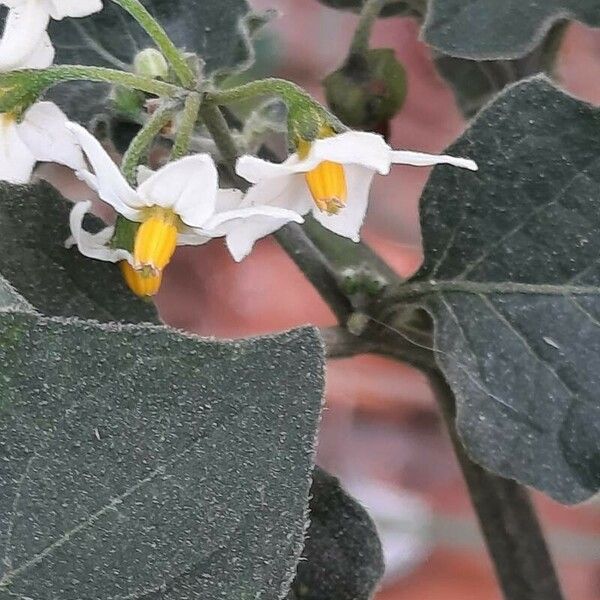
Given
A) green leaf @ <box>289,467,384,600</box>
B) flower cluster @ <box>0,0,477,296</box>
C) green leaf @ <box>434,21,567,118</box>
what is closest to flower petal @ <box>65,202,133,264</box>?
flower cluster @ <box>0,0,477,296</box>

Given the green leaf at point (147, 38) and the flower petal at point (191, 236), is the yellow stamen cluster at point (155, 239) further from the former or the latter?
the green leaf at point (147, 38)

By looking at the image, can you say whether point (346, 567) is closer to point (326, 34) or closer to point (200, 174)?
point (200, 174)

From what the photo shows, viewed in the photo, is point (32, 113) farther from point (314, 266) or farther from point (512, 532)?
point (512, 532)

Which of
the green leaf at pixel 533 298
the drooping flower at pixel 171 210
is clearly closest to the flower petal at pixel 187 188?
the drooping flower at pixel 171 210

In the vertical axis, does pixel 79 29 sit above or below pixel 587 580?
above

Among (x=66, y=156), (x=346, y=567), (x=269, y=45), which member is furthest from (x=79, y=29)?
(x=269, y=45)

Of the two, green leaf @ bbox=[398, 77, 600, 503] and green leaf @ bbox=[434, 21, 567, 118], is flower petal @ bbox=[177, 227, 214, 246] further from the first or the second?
green leaf @ bbox=[434, 21, 567, 118]
